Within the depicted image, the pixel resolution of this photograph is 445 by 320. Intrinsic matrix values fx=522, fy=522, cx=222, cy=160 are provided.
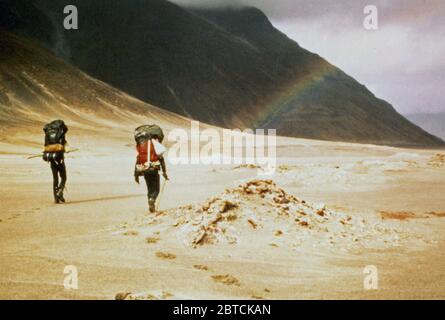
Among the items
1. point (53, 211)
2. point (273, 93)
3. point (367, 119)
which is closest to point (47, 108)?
point (53, 211)

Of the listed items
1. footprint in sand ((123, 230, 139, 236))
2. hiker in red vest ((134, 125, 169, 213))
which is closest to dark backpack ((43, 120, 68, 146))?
hiker in red vest ((134, 125, 169, 213))

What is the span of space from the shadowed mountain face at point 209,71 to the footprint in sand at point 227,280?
8418 centimetres

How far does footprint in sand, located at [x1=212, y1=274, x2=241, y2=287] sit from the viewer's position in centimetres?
521

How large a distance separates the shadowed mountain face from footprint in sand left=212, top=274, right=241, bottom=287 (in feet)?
276

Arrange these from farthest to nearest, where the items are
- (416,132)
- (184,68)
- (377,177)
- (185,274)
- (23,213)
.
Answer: (416,132), (184,68), (377,177), (23,213), (185,274)

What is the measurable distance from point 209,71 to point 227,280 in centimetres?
10016

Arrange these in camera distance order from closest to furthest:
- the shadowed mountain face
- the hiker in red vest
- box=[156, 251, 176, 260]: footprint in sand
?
box=[156, 251, 176, 260]: footprint in sand
the hiker in red vest
the shadowed mountain face

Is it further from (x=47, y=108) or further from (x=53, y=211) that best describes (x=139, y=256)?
(x=47, y=108)

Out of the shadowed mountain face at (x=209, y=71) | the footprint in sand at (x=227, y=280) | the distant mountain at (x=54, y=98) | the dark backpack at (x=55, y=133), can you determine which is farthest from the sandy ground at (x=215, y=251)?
the shadowed mountain face at (x=209, y=71)

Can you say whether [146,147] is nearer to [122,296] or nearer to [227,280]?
[227,280]

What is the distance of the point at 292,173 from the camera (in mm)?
18375

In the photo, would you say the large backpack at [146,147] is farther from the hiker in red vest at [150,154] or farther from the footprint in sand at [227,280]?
the footprint in sand at [227,280]

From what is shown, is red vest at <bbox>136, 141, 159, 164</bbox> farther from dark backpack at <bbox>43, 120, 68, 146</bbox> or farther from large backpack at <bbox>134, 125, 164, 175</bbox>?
dark backpack at <bbox>43, 120, 68, 146</bbox>

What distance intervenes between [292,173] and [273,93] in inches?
3560
